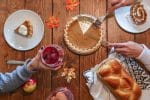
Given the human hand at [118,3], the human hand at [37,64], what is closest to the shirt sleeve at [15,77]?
the human hand at [37,64]

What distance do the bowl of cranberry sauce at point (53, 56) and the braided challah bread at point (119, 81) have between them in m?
0.15

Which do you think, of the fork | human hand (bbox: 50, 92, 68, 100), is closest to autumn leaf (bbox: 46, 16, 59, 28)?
the fork

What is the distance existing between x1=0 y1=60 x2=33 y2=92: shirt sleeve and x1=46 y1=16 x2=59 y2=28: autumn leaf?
154 millimetres

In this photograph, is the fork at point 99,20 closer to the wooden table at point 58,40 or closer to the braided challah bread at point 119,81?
the wooden table at point 58,40

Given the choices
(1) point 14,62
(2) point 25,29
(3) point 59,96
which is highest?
(2) point 25,29

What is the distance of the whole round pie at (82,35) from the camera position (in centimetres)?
142

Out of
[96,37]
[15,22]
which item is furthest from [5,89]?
[96,37]

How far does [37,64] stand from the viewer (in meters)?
1.33

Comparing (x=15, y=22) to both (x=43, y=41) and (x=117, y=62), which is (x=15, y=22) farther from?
(x=117, y=62)

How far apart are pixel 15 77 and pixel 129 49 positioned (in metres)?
0.39

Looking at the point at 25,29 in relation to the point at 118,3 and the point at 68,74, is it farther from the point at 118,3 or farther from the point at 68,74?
the point at 118,3

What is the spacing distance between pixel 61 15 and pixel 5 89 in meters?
0.31

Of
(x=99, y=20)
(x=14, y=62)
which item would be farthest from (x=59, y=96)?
(x=99, y=20)

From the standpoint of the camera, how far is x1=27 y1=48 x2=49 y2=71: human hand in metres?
1.32
